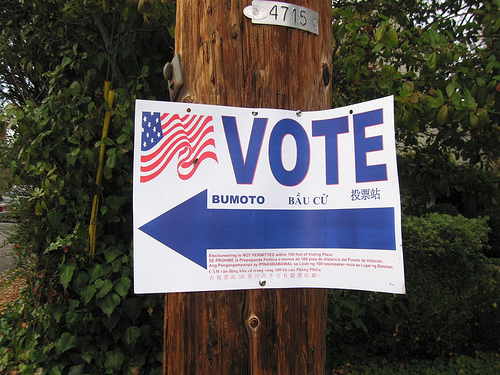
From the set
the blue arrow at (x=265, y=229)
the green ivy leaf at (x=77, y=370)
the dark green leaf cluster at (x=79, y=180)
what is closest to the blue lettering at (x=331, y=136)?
the blue arrow at (x=265, y=229)

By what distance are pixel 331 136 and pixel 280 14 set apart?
16.0 inches

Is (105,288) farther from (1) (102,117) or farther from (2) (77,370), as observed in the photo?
(1) (102,117)

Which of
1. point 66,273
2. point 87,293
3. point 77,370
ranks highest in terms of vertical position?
point 66,273

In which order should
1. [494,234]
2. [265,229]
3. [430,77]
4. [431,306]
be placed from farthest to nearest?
[494,234] < [431,306] < [430,77] < [265,229]

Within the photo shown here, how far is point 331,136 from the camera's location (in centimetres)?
125

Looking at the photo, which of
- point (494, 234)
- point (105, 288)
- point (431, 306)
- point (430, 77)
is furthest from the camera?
point (494, 234)

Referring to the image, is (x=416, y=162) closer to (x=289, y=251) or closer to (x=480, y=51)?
(x=480, y=51)

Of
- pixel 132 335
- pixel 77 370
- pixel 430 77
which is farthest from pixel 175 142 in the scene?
pixel 77 370

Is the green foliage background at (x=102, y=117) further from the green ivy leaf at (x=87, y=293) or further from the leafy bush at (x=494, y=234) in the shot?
the leafy bush at (x=494, y=234)

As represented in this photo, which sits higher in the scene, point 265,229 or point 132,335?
point 265,229

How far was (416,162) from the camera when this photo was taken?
4055 millimetres

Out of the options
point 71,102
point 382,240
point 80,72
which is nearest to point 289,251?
point 382,240

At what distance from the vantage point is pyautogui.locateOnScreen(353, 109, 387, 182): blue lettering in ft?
3.89

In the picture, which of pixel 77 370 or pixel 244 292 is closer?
pixel 244 292
